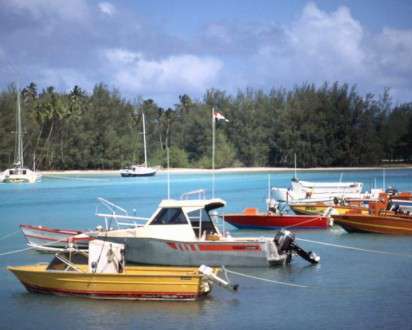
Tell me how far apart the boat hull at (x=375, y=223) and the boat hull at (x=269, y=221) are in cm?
193

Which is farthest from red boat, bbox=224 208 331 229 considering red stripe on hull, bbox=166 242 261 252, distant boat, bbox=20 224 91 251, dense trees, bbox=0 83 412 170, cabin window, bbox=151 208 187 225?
dense trees, bbox=0 83 412 170

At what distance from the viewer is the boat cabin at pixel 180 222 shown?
31.2 meters

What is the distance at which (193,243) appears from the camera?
101 ft

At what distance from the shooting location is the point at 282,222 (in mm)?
43594

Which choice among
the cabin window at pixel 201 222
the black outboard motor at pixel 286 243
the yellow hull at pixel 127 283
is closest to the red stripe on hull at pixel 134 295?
the yellow hull at pixel 127 283

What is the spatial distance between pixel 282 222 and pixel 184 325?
20489mm

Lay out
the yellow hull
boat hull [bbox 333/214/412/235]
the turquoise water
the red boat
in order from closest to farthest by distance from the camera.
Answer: the turquoise water, the yellow hull, boat hull [bbox 333/214/412/235], the red boat

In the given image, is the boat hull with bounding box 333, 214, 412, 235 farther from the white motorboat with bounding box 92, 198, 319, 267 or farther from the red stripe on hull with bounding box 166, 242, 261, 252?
the red stripe on hull with bounding box 166, 242, 261, 252

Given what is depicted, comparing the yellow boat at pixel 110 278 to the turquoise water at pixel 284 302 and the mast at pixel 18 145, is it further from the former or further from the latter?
the mast at pixel 18 145

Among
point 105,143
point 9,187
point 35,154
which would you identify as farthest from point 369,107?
point 9,187

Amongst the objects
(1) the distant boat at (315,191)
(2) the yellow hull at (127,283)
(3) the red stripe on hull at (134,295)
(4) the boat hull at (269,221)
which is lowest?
(3) the red stripe on hull at (134,295)

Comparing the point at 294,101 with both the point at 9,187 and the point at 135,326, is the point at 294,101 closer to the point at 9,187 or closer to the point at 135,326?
the point at 9,187

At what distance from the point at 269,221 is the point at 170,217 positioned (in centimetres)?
1253

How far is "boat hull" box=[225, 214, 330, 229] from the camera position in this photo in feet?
142
